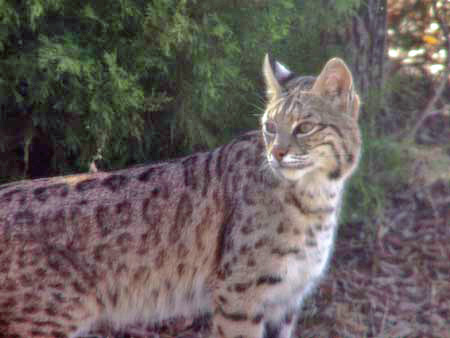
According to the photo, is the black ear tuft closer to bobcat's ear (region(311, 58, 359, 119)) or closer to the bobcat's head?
the bobcat's head

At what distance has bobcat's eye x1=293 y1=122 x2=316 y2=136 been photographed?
193 inches

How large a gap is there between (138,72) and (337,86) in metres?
1.66

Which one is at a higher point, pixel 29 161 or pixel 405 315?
pixel 29 161

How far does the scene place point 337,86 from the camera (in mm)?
5016

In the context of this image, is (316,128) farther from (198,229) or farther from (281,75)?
(198,229)

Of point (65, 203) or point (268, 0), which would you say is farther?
point (268, 0)

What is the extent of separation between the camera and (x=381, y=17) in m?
7.61

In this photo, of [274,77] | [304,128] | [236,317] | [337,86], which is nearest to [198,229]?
[236,317]

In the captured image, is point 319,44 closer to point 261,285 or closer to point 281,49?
point 281,49

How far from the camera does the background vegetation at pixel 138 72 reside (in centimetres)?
565

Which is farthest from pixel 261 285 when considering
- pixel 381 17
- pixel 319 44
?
pixel 381 17

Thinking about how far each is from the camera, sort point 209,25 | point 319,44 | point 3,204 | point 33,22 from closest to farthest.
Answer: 1. point 3,204
2. point 33,22
3. point 209,25
4. point 319,44

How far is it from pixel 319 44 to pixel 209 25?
1566mm

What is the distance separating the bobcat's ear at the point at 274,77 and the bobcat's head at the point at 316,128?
0.09 meters
